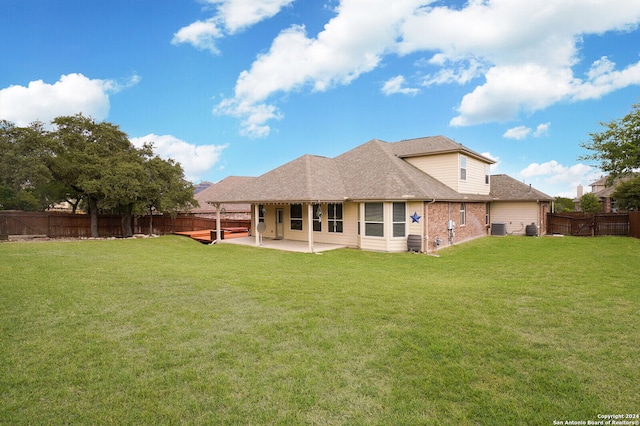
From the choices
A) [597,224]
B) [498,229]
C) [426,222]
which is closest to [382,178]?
[426,222]

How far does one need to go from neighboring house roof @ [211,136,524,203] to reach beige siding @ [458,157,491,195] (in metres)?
0.36

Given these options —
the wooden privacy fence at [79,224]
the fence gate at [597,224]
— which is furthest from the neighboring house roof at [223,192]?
the fence gate at [597,224]

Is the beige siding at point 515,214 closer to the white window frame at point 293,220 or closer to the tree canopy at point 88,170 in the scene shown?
the white window frame at point 293,220

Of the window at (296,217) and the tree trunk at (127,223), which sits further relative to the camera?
the tree trunk at (127,223)

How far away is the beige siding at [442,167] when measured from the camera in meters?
17.9

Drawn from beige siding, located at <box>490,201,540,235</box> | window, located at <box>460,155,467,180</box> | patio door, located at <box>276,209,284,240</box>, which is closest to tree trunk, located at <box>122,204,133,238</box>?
patio door, located at <box>276,209,284,240</box>

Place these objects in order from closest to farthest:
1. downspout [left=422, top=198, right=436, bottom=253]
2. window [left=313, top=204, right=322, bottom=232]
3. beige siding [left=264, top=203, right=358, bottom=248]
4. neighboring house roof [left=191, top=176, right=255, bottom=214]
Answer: downspout [left=422, top=198, right=436, bottom=253]
beige siding [left=264, top=203, right=358, bottom=248]
window [left=313, top=204, right=322, bottom=232]
neighboring house roof [left=191, top=176, right=255, bottom=214]

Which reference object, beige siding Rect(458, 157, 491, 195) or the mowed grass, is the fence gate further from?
the mowed grass

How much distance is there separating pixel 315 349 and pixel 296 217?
46.4 feet

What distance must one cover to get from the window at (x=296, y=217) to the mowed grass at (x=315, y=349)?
957cm

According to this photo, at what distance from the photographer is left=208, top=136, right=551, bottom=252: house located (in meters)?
14.6

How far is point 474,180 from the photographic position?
64.8ft

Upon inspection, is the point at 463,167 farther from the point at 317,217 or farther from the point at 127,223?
the point at 127,223

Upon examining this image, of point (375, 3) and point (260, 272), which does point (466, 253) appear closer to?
point (260, 272)
